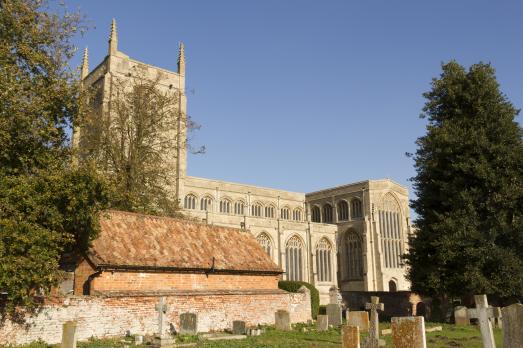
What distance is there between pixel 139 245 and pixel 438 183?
46.9 feet

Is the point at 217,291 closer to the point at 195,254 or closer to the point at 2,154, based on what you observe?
the point at 195,254

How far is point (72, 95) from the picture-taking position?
49.2ft

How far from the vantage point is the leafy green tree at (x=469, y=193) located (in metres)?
21.5

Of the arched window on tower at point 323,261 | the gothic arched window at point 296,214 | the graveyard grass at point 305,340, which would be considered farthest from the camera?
the gothic arched window at point 296,214

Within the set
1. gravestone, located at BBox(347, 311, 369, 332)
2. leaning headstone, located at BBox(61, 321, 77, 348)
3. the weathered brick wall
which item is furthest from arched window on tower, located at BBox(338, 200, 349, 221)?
leaning headstone, located at BBox(61, 321, 77, 348)

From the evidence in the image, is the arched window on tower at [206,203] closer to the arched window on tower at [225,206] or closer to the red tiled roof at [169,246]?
the arched window on tower at [225,206]

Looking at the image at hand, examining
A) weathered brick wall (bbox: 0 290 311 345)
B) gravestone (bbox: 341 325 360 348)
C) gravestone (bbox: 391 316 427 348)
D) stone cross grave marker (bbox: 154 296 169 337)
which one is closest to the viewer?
gravestone (bbox: 391 316 427 348)

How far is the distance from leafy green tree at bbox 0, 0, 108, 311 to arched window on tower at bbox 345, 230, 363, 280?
131 ft

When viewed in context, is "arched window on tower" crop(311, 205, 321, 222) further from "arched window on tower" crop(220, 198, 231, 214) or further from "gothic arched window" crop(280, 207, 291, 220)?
"arched window on tower" crop(220, 198, 231, 214)

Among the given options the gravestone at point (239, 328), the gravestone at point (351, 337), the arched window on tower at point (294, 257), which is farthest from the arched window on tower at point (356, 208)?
the gravestone at point (351, 337)

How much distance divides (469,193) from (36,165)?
18148 millimetres

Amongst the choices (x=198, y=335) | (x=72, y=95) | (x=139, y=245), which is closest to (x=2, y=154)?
(x=72, y=95)

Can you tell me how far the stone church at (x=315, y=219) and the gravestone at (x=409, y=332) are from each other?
122 ft

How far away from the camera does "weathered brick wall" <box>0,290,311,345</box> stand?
13242mm
